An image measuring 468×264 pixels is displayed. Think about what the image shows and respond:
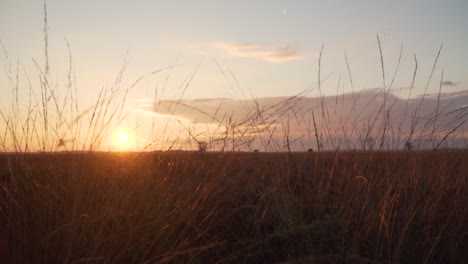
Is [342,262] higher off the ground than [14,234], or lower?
lower

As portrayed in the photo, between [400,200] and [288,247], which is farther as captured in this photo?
[400,200]

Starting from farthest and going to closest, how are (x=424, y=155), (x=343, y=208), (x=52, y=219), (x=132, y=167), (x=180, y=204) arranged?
(x=424, y=155)
(x=132, y=167)
(x=343, y=208)
(x=180, y=204)
(x=52, y=219)

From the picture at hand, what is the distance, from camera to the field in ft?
7.09

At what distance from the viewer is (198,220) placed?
119 inches

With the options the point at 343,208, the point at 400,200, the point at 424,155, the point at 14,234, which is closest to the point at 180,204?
the point at 14,234

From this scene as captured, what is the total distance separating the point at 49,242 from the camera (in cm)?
210

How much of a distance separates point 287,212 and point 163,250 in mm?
974

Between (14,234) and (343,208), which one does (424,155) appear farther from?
(14,234)

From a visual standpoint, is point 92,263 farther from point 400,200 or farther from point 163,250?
point 400,200

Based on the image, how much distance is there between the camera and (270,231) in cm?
314

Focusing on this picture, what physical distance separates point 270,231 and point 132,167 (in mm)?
1211

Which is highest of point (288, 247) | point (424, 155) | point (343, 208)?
point (424, 155)

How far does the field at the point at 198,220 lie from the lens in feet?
7.09

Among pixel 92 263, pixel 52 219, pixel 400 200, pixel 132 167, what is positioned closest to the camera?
pixel 92 263
